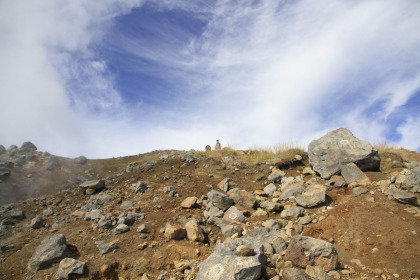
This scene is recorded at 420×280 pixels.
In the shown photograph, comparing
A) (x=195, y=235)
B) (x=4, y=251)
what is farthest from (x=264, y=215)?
(x=4, y=251)

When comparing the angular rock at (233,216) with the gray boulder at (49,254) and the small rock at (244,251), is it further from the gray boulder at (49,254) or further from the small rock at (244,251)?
the gray boulder at (49,254)

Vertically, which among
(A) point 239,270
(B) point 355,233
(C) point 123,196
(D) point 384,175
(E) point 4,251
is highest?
(D) point 384,175

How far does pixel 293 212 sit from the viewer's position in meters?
7.25

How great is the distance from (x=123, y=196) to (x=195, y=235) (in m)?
3.99

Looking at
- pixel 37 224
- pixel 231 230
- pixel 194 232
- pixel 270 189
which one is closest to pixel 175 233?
pixel 194 232

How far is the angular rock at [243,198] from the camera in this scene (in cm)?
823

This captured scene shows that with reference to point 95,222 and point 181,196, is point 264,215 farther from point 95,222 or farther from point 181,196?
point 95,222

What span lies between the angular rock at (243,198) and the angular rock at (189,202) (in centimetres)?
124

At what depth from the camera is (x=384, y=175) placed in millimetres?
8148

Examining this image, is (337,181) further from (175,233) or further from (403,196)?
(175,233)

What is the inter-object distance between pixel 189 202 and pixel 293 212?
3.19 meters

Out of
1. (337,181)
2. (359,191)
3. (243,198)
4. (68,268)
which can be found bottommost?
(68,268)


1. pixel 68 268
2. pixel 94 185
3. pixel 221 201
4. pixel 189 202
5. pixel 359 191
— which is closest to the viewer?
pixel 68 268

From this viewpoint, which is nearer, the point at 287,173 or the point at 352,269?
the point at 352,269
